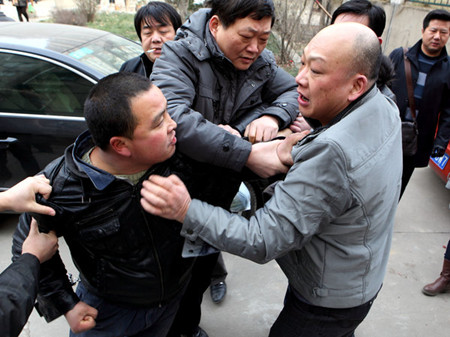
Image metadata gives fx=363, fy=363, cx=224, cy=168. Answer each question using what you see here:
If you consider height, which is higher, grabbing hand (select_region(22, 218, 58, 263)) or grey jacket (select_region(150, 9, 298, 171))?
grey jacket (select_region(150, 9, 298, 171))

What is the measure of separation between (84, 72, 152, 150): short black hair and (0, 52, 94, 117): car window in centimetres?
185

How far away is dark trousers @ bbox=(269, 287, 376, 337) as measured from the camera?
4.63 feet

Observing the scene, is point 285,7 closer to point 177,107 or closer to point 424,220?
point 424,220

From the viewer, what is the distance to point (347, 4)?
218 centimetres

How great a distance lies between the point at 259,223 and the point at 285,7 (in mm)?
7328

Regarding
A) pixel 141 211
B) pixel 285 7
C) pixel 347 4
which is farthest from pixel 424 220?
pixel 285 7

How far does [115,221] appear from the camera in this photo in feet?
4.17

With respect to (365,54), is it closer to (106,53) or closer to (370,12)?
(370,12)

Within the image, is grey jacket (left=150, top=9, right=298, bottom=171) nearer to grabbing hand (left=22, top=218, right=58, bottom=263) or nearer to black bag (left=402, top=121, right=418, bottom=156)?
grabbing hand (left=22, top=218, right=58, bottom=263)

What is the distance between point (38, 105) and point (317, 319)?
8.75ft

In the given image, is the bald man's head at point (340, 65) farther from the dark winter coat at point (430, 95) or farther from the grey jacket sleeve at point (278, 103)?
the dark winter coat at point (430, 95)

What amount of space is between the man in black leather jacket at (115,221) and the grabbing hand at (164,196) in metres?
0.15

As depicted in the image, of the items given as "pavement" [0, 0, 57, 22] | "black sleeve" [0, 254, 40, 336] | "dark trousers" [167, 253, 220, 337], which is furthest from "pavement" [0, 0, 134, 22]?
"black sleeve" [0, 254, 40, 336]

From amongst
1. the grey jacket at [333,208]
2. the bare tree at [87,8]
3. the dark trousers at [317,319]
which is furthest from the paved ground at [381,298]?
the bare tree at [87,8]
